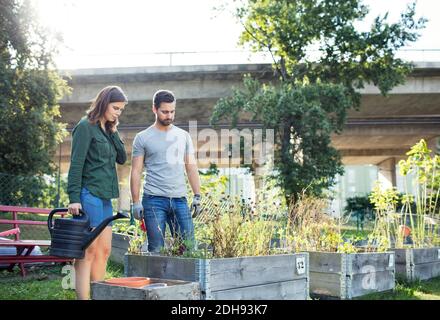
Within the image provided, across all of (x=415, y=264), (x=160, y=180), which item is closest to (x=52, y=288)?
(x=160, y=180)

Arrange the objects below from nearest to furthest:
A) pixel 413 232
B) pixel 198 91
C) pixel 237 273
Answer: pixel 237 273 → pixel 413 232 → pixel 198 91

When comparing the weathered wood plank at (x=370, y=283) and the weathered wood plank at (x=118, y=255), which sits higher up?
the weathered wood plank at (x=118, y=255)

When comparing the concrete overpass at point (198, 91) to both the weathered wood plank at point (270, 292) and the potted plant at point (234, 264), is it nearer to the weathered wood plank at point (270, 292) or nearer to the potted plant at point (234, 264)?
the potted plant at point (234, 264)

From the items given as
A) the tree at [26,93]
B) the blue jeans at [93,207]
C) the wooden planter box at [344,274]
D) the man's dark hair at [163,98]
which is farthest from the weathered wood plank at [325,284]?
the tree at [26,93]

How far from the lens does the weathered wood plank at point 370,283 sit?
5188mm

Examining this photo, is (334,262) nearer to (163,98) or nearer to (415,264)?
(415,264)

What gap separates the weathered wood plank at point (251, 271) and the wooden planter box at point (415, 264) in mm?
2482

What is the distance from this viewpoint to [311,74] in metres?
19.5

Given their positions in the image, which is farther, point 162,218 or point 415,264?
point 415,264

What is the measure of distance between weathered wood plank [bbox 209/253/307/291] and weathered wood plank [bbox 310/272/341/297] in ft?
2.06

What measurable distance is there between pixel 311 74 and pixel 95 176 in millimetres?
16511

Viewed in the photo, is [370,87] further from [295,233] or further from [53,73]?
[295,233]

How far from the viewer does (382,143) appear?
1362 inches
